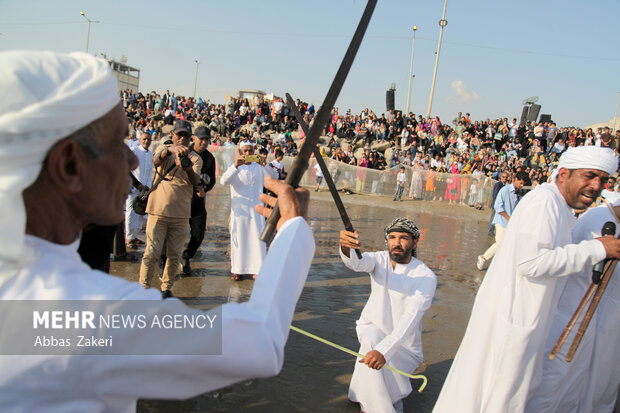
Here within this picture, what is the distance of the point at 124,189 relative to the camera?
1214 mm

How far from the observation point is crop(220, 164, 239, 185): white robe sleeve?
6.13 meters

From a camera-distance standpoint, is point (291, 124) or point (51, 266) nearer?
point (51, 266)

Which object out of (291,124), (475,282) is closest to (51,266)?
(475,282)

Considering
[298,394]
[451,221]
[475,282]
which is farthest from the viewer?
[451,221]

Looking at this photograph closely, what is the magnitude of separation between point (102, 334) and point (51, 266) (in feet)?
0.68

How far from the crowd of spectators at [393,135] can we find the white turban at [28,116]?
17.0 m

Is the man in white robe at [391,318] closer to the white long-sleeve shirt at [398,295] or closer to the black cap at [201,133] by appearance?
the white long-sleeve shirt at [398,295]

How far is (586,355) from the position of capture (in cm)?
306

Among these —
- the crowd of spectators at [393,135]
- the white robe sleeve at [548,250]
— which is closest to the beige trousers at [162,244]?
the white robe sleeve at [548,250]

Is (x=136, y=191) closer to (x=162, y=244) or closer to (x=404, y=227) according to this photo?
(x=162, y=244)

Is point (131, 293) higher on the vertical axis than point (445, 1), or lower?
lower

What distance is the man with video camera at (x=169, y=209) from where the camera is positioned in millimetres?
4898

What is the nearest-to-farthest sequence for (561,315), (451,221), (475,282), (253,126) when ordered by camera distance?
(561,315)
(475,282)
(451,221)
(253,126)

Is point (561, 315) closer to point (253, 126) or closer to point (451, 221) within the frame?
point (451, 221)
